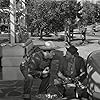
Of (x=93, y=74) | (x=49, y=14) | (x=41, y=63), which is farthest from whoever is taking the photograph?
(x=49, y=14)

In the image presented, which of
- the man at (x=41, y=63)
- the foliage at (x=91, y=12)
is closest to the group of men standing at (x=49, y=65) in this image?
the man at (x=41, y=63)

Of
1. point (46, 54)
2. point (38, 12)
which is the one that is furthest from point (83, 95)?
point (38, 12)

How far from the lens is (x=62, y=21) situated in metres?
18.9

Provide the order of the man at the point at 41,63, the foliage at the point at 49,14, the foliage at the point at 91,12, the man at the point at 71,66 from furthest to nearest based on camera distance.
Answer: the foliage at the point at 91,12 < the foliage at the point at 49,14 < the man at the point at 71,66 < the man at the point at 41,63

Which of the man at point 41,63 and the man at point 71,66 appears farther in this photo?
the man at point 71,66

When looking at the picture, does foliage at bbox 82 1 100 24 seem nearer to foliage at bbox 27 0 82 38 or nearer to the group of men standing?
foliage at bbox 27 0 82 38

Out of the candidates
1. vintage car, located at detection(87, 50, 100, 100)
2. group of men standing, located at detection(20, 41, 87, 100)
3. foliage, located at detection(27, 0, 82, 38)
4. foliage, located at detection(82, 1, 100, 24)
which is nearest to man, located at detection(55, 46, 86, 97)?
group of men standing, located at detection(20, 41, 87, 100)

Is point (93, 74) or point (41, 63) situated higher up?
point (41, 63)

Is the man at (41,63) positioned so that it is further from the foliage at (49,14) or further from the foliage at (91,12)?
the foliage at (91,12)

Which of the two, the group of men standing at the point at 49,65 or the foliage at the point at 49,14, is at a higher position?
the foliage at the point at 49,14

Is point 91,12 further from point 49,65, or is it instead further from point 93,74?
point 93,74

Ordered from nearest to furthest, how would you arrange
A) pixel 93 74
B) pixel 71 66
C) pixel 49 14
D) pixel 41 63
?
pixel 93 74
pixel 41 63
pixel 71 66
pixel 49 14

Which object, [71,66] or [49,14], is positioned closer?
[71,66]

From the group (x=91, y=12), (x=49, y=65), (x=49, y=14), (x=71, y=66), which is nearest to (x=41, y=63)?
(x=49, y=65)
